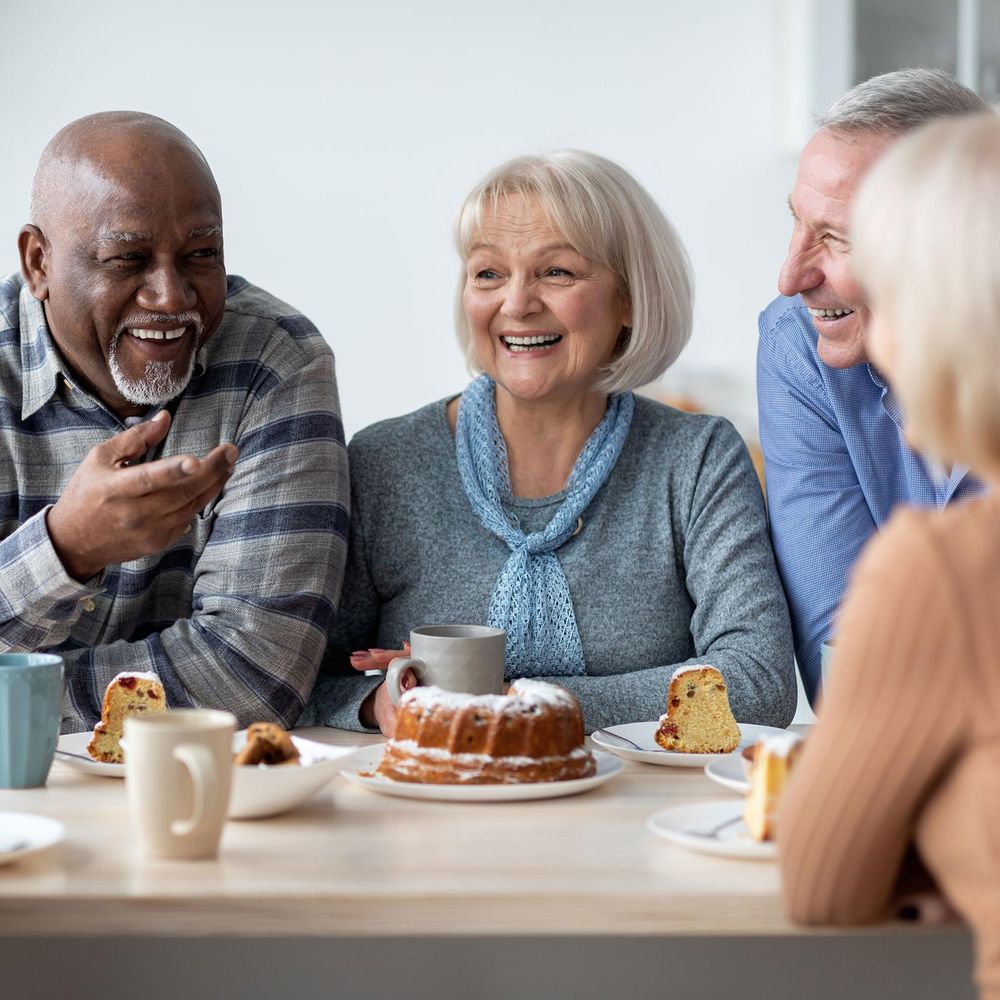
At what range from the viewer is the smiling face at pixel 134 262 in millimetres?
1681

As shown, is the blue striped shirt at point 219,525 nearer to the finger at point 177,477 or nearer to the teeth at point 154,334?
the teeth at point 154,334

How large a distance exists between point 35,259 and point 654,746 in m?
1.04

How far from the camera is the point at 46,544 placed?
4.96ft

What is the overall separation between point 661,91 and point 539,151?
2433 millimetres

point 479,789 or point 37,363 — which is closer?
point 479,789

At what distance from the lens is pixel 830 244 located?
1785 mm

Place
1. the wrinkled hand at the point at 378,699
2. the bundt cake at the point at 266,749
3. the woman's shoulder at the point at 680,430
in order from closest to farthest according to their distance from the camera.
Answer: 1. the bundt cake at the point at 266,749
2. the wrinkled hand at the point at 378,699
3. the woman's shoulder at the point at 680,430

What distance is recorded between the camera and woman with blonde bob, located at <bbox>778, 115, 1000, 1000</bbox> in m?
0.80

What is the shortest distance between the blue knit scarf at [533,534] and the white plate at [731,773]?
0.49 meters

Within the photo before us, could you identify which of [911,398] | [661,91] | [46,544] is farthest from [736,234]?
[911,398]

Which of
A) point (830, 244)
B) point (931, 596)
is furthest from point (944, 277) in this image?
point (830, 244)

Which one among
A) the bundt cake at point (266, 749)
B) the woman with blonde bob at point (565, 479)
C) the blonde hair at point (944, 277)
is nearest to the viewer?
the blonde hair at point (944, 277)

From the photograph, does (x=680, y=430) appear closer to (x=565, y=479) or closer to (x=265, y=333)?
(x=565, y=479)

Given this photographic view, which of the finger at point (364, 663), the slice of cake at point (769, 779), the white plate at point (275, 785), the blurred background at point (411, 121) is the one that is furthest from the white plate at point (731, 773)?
the blurred background at point (411, 121)
